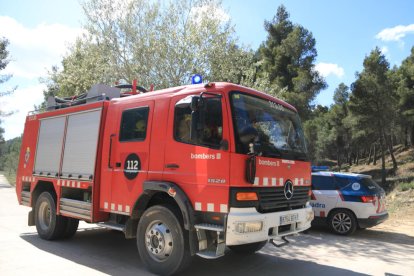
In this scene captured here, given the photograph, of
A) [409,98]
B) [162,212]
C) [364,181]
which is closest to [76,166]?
[162,212]

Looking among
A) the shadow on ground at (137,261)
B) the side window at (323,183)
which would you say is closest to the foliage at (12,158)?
the shadow on ground at (137,261)

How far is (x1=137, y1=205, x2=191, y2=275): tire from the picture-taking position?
16.6 ft

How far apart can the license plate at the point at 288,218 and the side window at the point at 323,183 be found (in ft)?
15.6

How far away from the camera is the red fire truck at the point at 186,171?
15.9ft

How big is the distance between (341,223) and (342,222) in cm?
4

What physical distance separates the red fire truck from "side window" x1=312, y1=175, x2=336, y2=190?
4.04 m

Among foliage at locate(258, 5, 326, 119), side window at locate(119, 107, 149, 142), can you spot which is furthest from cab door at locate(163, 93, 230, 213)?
foliage at locate(258, 5, 326, 119)

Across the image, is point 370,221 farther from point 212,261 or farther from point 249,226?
point 249,226

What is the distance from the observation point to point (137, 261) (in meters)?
6.20

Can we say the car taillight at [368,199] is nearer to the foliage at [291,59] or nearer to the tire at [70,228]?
the tire at [70,228]

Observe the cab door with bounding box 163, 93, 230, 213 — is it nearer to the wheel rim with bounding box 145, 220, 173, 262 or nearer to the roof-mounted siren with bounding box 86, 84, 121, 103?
the wheel rim with bounding box 145, 220, 173, 262

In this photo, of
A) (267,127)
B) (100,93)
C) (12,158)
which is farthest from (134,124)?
(12,158)

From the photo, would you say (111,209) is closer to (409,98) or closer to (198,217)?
(198,217)

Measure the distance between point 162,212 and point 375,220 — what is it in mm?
6313
